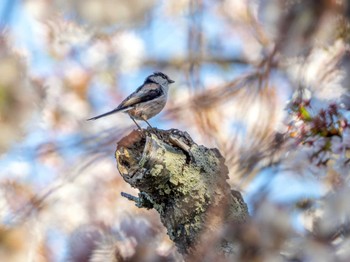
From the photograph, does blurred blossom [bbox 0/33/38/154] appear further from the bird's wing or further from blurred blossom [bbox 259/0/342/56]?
blurred blossom [bbox 259/0/342/56]

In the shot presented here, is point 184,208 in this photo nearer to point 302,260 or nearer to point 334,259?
point 302,260

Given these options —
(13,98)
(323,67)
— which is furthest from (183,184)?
(13,98)

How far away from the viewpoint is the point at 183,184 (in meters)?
1.49

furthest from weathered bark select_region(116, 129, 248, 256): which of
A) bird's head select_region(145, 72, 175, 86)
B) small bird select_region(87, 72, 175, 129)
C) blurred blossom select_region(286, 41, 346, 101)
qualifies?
bird's head select_region(145, 72, 175, 86)

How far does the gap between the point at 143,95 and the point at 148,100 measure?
0.22 feet

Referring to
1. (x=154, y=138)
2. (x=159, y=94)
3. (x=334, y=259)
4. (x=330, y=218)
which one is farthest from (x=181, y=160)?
(x=159, y=94)

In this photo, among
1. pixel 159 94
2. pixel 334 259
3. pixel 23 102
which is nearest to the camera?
pixel 334 259

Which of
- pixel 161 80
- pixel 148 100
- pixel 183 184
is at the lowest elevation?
pixel 183 184

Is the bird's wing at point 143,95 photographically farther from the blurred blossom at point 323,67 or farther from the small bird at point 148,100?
the blurred blossom at point 323,67

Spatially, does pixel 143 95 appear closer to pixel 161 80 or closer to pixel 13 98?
pixel 161 80

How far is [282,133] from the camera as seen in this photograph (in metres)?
1.51

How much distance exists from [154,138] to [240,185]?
0.24 metres

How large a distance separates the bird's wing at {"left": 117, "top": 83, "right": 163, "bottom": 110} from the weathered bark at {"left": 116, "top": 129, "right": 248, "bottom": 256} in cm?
83

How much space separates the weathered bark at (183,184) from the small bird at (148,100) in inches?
29.4
